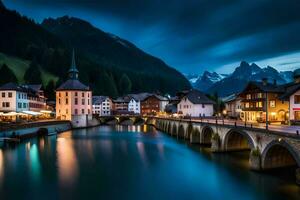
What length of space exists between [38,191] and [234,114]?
8312 centimetres

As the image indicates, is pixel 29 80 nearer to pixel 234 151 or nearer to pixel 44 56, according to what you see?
pixel 44 56

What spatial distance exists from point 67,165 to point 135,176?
1294 cm

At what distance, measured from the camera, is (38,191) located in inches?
1195

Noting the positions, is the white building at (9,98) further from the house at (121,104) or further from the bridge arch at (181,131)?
the house at (121,104)

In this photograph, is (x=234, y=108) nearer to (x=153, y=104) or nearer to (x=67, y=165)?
(x=153, y=104)

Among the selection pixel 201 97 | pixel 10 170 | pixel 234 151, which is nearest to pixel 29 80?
pixel 201 97

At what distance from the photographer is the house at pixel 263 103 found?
5831 centimetres

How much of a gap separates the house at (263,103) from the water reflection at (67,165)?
3611cm

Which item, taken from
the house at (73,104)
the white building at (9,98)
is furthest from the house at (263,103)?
the white building at (9,98)

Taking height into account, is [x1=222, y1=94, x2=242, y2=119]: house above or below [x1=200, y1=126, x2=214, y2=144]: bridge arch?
above

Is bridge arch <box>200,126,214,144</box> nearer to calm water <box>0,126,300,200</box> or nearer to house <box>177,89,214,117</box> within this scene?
calm water <box>0,126,300,200</box>

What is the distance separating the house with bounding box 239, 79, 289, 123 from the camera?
58.3 meters

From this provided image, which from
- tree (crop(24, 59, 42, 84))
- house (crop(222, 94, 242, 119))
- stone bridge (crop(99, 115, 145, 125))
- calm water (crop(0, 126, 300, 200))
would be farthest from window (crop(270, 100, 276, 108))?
tree (crop(24, 59, 42, 84))

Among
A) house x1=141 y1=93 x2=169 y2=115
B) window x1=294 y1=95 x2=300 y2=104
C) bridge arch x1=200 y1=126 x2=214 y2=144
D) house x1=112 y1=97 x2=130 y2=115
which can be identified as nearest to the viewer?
window x1=294 y1=95 x2=300 y2=104
